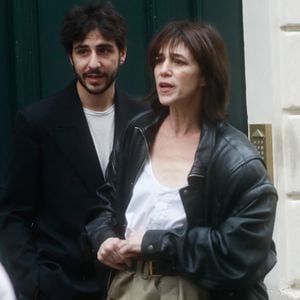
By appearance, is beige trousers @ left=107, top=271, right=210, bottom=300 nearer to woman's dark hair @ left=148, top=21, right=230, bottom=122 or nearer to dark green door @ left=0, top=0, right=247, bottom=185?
woman's dark hair @ left=148, top=21, right=230, bottom=122

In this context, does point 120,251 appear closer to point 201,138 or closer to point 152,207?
point 152,207

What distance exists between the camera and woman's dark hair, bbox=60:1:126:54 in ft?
13.7

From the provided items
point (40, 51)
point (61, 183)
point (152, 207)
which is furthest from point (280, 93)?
point (152, 207)

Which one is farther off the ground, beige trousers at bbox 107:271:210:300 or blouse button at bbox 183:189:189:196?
blouse button at bbox 183:189:189:196

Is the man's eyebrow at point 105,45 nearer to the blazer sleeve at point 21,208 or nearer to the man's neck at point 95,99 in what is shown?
the man's neck at point 95,99

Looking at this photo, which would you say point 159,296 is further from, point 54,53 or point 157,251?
point 54,53

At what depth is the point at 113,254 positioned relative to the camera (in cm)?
361

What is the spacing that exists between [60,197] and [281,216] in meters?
1.58

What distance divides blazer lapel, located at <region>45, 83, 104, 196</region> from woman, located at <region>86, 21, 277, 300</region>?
0.36 metres

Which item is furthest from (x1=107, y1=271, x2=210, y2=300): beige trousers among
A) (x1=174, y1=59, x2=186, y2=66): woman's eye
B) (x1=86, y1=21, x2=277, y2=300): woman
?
(x1=174, y1=59, x2=186, y2=66): woman's eye

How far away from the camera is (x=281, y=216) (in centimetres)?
538

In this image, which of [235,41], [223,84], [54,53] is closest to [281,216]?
[235,41]

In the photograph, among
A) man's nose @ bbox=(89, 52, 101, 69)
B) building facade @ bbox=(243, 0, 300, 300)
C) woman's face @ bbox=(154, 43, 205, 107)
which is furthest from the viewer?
building facade @ bbox=(243, 0, 300, 300)

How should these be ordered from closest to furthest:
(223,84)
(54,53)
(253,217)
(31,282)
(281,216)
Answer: (253,217), (223,84), (31,282), (54,53), (281,216)
